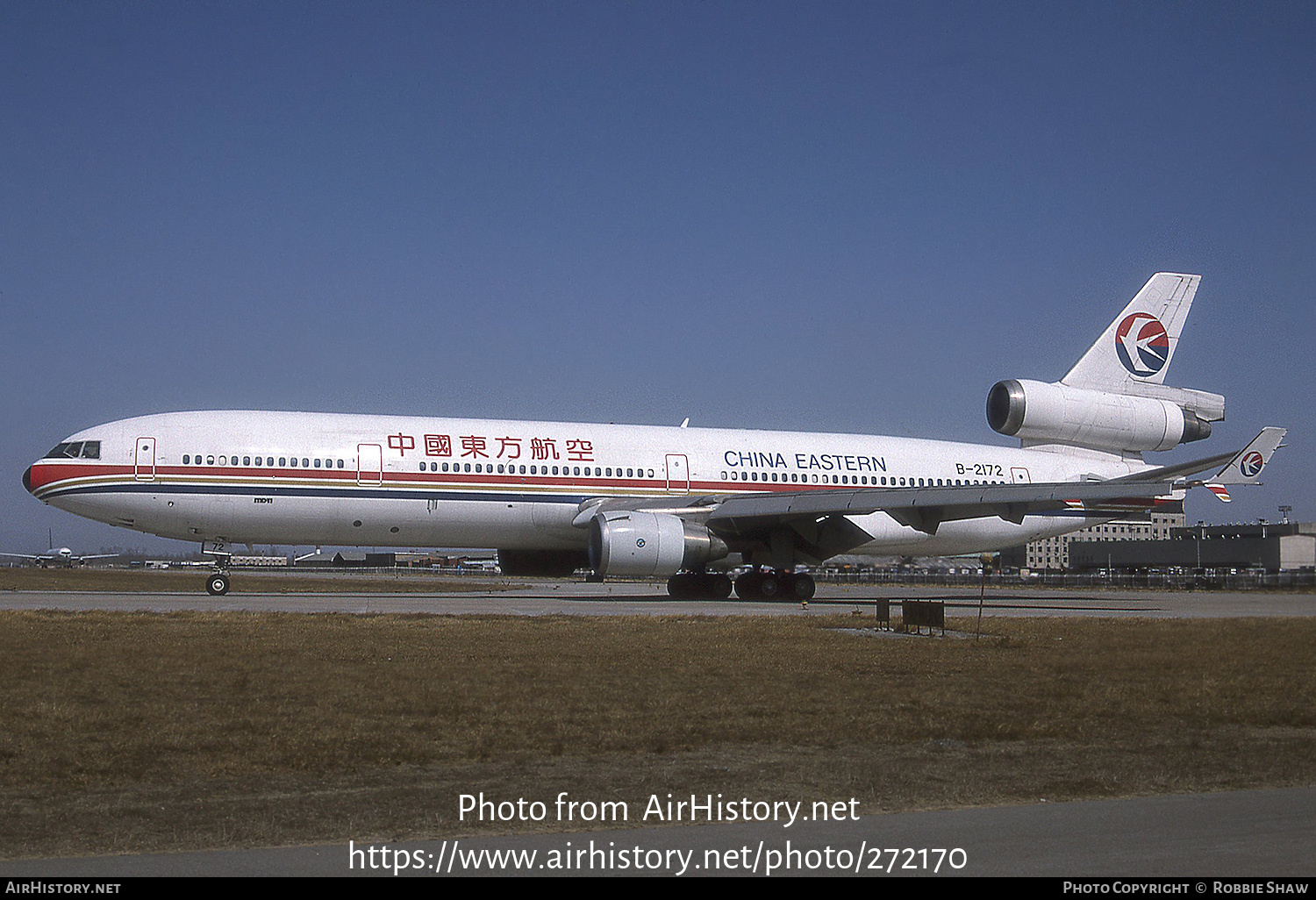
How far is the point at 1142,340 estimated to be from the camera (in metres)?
31.9

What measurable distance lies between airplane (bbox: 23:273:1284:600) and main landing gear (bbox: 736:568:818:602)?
1.9 inches

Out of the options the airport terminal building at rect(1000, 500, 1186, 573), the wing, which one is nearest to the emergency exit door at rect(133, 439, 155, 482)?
the wing

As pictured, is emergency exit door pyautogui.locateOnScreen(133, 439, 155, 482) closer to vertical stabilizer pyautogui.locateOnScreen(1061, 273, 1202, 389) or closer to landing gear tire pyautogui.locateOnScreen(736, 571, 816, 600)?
landing gear tire pyautogui.locateOnScreen(736, 571, 816, 600)

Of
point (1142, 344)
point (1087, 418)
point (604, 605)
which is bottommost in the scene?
point (604, 605)

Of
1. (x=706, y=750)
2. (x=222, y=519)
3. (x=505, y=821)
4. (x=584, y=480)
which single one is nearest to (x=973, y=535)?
(x=584, y=480)

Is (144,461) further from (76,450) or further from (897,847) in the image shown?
(897,847)

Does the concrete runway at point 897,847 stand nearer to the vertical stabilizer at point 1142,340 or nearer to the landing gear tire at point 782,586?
the landing gear tire at point 782,586

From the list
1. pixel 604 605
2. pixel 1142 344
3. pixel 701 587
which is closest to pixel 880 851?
pixel 604 605

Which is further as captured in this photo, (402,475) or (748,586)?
(748,586)

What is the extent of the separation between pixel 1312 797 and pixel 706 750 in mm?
3660

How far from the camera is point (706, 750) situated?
775 centimetres

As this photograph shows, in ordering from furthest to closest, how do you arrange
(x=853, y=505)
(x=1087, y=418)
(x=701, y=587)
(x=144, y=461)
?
1. (x=1087, y=418)
2. (x=701, y=587)
3. (x=853, y=505)
4. (x=144, y=461)

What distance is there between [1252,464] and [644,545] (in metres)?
13.5

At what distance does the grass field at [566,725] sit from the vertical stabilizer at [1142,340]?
1725 cm
